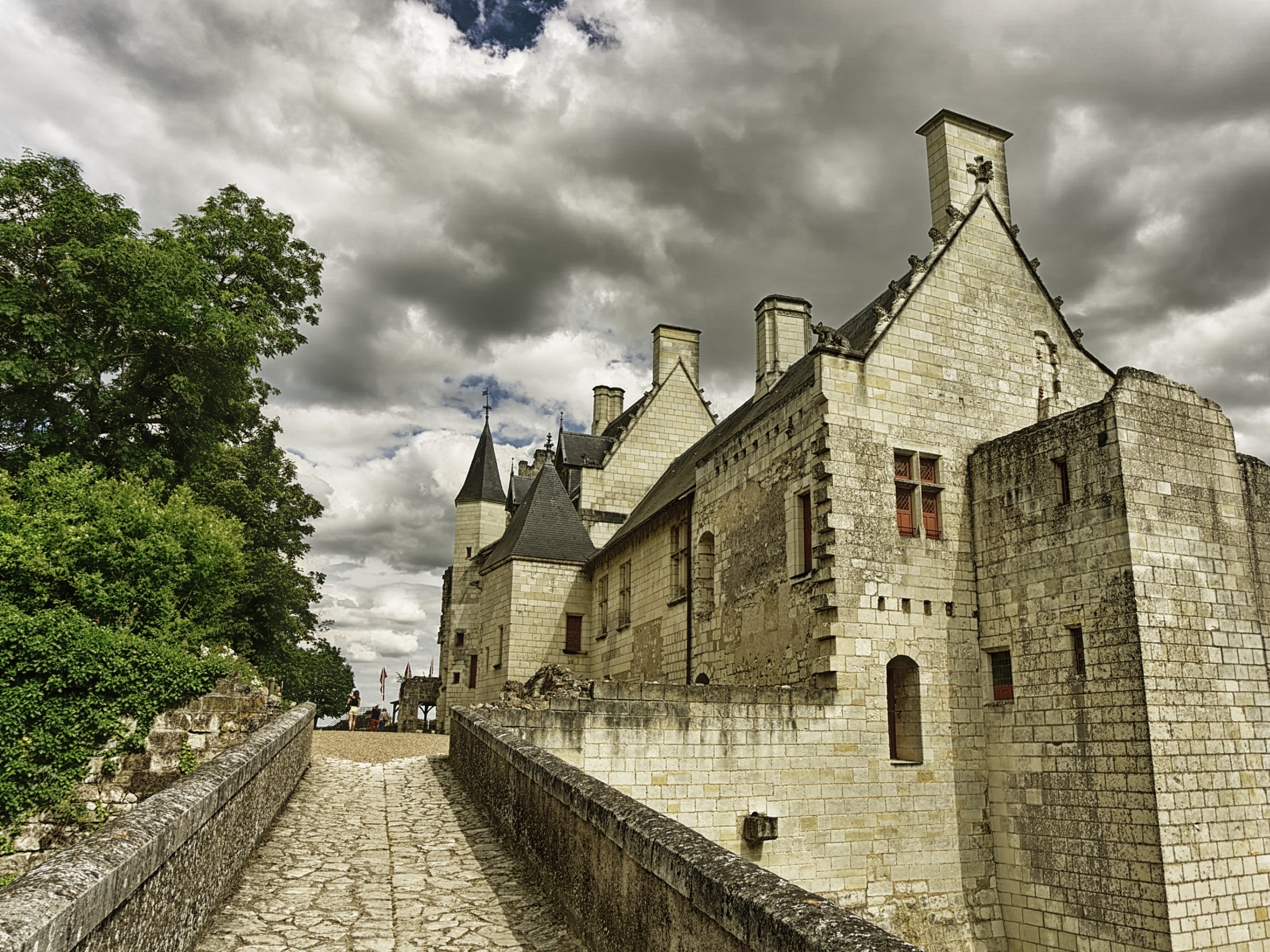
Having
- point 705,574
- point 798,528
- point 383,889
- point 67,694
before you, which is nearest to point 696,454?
point 705,574

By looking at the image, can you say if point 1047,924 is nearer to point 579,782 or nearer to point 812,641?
point 812,641

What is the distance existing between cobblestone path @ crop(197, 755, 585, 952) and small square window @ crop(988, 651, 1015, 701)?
756 cm

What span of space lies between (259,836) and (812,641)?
7541 mm

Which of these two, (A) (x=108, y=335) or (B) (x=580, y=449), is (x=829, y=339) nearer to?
(A) (x=108, y=335)

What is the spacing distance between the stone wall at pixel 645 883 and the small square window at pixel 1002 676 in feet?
25.6

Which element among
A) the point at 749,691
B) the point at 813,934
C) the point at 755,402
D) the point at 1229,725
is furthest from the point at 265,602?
the point at 813,934

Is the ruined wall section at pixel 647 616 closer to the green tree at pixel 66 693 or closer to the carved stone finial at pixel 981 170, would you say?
the carved stone finial at pixel 981 170

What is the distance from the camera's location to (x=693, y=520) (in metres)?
16.9

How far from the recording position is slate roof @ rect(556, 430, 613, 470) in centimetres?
2762

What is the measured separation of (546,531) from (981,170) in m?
14.4

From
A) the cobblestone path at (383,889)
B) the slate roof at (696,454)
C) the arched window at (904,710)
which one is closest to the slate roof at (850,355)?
the slate roof at (696,454)

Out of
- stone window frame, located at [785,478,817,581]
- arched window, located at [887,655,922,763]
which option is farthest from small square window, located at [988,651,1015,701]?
stone window frame, located at [785,478,817,581]

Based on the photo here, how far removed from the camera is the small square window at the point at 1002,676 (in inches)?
477

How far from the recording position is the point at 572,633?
23.5 m
